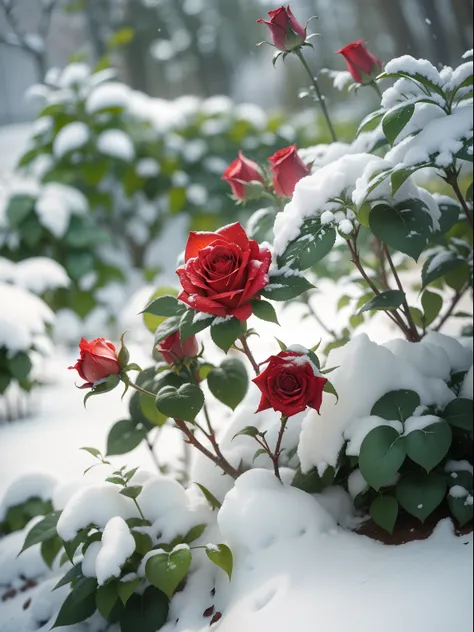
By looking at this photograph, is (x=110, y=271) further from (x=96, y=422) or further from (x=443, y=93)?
(x=443, y=93)

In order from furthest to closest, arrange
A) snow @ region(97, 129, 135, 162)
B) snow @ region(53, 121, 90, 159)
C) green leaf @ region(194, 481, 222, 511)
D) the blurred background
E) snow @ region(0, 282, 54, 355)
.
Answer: snow @ region(97, 129, 135, 162) → snow @ region(53, 121, 90, 159) → snow @ region(0, 282, 54, 355) → the blurred background → green leaf @ region(194, 481, 222, 511)

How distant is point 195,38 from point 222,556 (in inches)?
263

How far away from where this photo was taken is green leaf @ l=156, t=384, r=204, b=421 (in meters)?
0.75

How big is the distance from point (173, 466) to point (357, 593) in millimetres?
696

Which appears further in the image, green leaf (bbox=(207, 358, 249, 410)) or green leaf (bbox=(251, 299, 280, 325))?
green leaf (bbox=(207, 358, 249, 410))

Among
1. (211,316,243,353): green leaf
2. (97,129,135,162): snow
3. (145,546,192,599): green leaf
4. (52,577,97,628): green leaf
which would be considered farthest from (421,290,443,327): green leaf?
(97,129,135,162): snow

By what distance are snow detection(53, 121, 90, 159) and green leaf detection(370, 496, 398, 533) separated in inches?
90.7

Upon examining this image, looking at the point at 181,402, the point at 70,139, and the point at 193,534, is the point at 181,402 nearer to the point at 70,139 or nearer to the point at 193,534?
the point at 193,534

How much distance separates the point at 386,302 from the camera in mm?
797

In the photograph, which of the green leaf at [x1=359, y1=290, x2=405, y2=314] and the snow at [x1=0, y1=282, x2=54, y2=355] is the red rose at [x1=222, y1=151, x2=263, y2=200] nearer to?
the green leaf at [x1=359, y1=290, x2=405, y2=314]

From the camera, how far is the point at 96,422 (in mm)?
1620

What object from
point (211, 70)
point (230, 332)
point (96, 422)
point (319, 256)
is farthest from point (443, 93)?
point (211, 70)

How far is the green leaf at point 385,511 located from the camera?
0.74 metres

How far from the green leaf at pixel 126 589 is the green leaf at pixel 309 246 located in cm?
42
